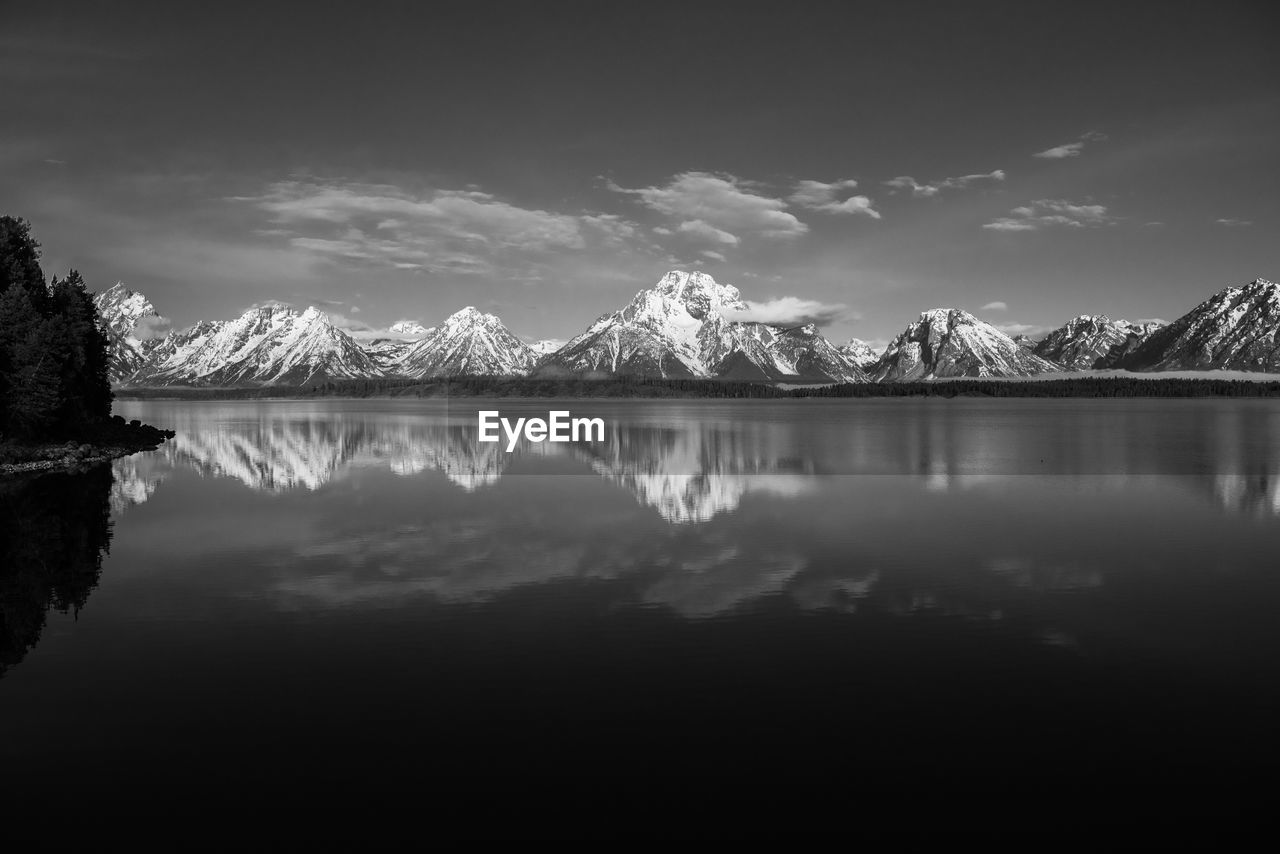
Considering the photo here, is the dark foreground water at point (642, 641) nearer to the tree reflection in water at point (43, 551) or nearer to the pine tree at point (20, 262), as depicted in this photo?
the tree reflection in water at point (43, 551)

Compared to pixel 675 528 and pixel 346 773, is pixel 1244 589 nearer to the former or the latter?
pixel 675 528

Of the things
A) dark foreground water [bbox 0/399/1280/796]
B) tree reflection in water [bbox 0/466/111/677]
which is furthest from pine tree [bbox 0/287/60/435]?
dark foreground water [bbox 0/399/1280/796]

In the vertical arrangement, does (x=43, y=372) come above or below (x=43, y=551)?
above

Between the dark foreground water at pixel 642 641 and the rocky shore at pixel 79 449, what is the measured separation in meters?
17.7

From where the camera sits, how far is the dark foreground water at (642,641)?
43.8 ft

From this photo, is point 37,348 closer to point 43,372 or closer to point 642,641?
point 43,372

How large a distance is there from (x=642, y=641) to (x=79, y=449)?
210 ft

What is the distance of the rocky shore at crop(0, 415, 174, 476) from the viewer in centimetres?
5556

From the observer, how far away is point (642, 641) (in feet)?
62.7

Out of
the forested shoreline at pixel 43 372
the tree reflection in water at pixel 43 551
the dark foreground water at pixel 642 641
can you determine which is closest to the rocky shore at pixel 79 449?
the forested shoreline at pixel 43 372

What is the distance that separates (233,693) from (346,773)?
4589 mm

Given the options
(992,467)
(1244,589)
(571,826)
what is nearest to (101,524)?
(571,826)

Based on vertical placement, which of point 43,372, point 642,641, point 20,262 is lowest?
point 642,641

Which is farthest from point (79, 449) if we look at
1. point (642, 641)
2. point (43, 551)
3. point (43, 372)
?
point (642, 641)
